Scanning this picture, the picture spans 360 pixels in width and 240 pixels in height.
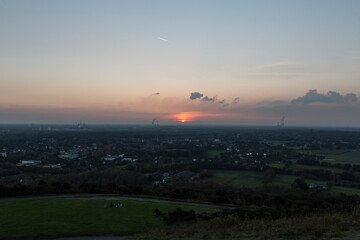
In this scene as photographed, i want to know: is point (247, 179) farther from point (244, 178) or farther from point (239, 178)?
point (239, 178)

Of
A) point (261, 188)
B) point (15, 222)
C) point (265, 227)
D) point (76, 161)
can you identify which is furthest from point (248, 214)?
point (76, 161)

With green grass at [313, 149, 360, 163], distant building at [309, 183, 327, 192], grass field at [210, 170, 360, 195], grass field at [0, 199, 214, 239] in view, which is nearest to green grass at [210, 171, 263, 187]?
grass field at [210, 170, 360, 195]

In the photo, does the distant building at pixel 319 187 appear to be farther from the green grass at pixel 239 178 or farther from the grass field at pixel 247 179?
the green grass at pixel 239 178

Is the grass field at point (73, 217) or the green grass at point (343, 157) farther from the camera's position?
the green grass at point (343, 157)

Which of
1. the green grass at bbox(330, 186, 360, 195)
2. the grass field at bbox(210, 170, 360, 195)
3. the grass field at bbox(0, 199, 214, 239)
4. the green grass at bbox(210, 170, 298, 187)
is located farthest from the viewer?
the green grass at bbox(210, 170, 298, 187)

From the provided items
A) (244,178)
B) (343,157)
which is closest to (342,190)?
(244,178)

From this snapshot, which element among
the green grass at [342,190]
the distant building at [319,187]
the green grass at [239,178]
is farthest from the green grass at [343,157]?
the distant building at [319,187]

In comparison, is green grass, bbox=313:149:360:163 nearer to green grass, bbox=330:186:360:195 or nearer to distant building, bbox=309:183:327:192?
green grass, bbox=330:186:360:195

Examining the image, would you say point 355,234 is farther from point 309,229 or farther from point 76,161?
point 76,161
